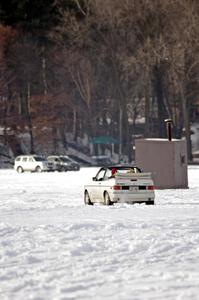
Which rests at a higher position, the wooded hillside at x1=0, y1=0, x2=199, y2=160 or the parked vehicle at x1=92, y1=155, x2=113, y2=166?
the wooded hillside at x1=0, y1=0, x2=199, y2=160

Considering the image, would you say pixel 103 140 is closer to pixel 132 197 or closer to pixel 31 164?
pixel 31 164

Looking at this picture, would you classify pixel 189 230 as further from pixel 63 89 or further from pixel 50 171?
pixel 63 89

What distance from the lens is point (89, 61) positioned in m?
96.9

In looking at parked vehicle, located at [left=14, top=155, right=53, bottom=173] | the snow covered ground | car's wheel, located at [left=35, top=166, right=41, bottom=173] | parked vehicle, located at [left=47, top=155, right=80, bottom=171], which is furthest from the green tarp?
the snow covered ground

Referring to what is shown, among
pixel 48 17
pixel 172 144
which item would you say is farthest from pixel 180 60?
pixel 172 144

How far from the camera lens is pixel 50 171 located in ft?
244

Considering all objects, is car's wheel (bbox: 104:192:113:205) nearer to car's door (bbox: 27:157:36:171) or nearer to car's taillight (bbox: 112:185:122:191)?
car's taillight (bbox: 112:185:122:191)

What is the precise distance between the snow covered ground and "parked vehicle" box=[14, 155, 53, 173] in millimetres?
47623

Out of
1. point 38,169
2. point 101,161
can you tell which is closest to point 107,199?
point 38,169

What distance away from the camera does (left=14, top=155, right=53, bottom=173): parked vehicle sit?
73781mm

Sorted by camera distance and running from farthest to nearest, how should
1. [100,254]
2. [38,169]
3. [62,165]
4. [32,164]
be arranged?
[62,165]
[32,164]
[38,169]
[100,254]

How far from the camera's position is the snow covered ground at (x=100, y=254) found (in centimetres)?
1143

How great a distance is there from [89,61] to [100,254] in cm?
8263

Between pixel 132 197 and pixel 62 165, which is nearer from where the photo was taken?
pixel 132 197
